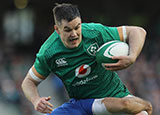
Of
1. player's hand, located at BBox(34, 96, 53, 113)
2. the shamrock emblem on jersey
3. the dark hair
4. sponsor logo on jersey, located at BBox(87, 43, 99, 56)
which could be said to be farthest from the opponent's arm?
the dark hair

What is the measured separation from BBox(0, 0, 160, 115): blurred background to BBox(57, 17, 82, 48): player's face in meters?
6.45

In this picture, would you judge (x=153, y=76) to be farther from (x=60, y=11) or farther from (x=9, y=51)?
(x=60, y=11)

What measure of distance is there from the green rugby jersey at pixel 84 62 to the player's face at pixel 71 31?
0.49 ft

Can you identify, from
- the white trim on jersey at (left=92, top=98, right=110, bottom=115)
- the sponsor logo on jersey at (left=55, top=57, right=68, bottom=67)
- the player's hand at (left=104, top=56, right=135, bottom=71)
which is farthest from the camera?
the sponsor logo on jersey at (left=55, top=57, right=68, bottom=67)

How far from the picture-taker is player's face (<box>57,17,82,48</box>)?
5.18 meters

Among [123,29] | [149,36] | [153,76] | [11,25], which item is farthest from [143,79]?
[11,25]

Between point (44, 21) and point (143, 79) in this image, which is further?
point (44, 21)

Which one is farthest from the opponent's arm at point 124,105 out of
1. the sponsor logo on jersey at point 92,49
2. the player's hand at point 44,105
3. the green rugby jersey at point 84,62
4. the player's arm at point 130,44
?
the player's hand at point 44,105

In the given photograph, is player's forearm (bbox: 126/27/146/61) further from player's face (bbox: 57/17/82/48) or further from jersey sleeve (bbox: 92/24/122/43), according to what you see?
player's face (bbox: 57/17/82/48)

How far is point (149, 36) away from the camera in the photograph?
16.1 metres

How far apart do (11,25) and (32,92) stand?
1483 cm

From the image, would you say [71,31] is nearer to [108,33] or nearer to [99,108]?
[108,33]

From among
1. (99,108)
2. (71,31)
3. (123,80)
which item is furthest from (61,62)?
(123,80)

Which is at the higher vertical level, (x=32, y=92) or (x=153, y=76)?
(x=32, y=92)
